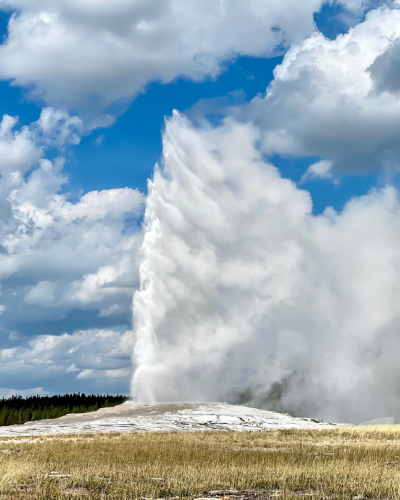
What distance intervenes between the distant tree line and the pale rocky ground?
7287 cm

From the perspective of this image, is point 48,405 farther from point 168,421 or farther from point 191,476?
point 191,476

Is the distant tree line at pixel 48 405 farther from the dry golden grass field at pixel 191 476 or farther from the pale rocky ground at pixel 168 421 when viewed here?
the dry golden grass field at pixel 191 476

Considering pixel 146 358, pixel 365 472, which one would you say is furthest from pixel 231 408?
pixel 365 472

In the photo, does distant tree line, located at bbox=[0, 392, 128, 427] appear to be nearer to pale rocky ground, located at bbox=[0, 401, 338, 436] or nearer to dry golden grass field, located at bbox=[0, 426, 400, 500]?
pale rocky ground, located at bbox=[0, 401, 338, 436]

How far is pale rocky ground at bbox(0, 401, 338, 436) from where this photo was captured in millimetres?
44875

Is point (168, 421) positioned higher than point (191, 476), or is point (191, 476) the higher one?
point (191, 476)

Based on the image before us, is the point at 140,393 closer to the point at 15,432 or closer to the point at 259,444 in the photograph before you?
the point at 15,432

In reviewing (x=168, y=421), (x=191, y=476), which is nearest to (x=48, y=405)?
(x=168, y=421)

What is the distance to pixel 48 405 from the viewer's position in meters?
157

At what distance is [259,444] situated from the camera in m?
30.2

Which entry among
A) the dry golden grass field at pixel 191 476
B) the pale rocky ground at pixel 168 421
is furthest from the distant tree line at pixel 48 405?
the dry golden grass field at pixel 191 476

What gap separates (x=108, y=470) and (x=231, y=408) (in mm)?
45823

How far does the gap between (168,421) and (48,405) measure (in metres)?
119

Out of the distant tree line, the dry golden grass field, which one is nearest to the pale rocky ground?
the dry golden grass field
